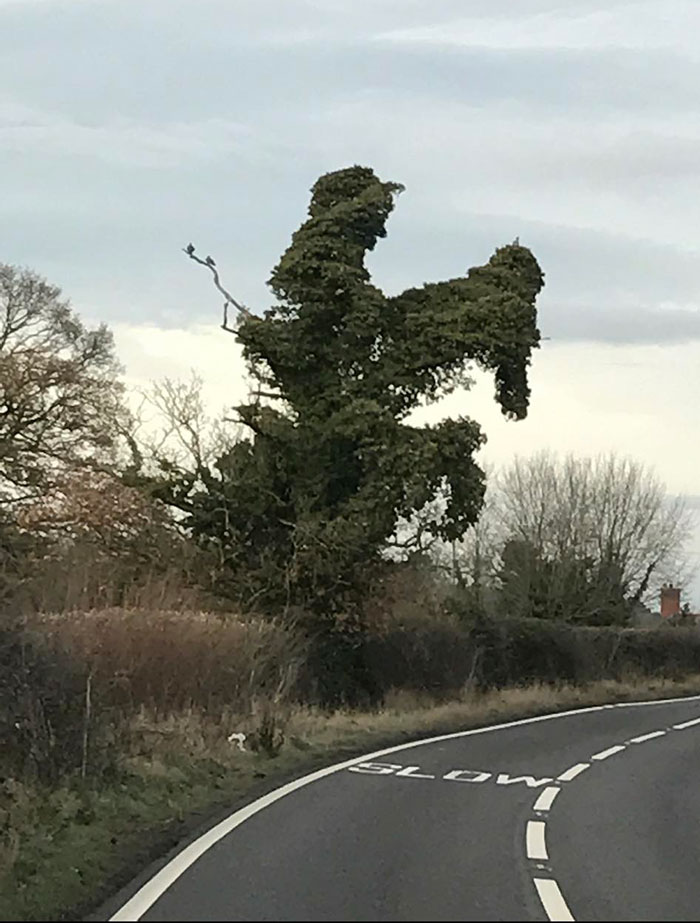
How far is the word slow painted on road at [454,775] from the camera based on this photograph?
16953 millimetres

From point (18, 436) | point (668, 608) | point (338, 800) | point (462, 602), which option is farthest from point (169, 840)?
point (668, 608)

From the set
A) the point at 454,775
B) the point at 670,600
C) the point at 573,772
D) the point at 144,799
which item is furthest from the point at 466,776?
the point at 670,600

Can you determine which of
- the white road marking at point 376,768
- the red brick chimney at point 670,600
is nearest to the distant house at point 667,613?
the red brick chimney at point 670,600

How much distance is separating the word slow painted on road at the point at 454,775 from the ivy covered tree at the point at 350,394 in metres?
14.0

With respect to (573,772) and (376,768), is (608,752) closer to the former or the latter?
(573,772)

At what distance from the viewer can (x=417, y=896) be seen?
888cm

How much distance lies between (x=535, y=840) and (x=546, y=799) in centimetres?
321

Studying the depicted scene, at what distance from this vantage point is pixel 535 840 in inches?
483

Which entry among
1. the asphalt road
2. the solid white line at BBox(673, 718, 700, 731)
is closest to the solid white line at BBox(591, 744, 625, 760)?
the asphalt road

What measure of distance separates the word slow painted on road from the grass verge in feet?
2.50

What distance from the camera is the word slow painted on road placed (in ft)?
55.6

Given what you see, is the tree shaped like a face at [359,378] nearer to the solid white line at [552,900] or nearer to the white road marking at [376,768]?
the white road marking at [376,768]

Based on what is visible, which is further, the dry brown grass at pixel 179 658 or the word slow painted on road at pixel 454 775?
the dry brown grass at pixel 179 658

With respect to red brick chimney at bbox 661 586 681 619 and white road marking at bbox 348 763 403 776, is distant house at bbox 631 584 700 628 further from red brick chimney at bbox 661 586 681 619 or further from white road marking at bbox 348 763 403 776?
white road marking at bbox 348 763 403 776
